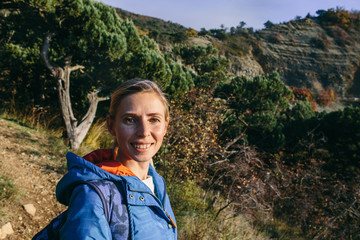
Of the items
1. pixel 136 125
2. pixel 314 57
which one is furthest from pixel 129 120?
pixel 314 57

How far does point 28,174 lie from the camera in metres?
4.33

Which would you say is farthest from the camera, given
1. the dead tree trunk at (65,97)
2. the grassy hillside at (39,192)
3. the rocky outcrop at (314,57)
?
the rocky outcrop at (314,57)

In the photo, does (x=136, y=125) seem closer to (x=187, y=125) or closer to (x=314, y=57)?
(x=187, y=125)

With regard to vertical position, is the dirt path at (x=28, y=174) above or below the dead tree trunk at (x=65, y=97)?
below

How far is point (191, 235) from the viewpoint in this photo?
3699 mm

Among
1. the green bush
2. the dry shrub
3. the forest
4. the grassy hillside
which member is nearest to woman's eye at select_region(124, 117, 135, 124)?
the grassy hillside

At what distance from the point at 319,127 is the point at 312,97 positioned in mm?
23947

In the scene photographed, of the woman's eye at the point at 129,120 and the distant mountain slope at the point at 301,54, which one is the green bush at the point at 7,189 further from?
the distant mountain slope at the point at 301,54

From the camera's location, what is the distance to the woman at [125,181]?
2.78 ft

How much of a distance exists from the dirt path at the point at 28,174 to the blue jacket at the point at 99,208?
112 inches

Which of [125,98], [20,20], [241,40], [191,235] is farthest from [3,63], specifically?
[241,40]

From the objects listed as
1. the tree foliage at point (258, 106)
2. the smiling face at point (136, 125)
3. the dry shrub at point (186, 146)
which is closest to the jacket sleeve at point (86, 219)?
the smiling face at point (136, 125)

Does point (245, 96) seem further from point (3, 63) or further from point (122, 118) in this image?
point (122, 118)

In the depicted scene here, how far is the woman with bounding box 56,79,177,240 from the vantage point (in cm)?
85
